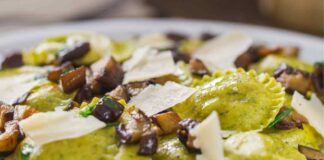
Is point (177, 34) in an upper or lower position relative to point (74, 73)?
lower

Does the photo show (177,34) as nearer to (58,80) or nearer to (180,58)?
(180,58)

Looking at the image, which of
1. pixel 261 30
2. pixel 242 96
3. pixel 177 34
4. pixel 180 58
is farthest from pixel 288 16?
pixel 242 96

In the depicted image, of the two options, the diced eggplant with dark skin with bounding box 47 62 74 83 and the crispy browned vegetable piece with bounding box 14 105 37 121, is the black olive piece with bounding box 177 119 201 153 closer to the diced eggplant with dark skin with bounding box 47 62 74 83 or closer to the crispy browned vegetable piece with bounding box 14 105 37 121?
the crispy browned vegetable piece with bounding box 14 105 37 121

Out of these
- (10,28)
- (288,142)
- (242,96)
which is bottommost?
(10,28)

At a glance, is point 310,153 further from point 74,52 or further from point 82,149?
point 74,52

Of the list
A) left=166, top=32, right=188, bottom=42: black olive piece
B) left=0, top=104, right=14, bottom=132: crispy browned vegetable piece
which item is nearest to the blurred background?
left=166, top=32, right=188, bottom=42: black olive piece

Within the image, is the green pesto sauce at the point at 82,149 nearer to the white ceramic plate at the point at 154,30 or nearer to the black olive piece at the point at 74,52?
the black olive piece at the point at 74,52
